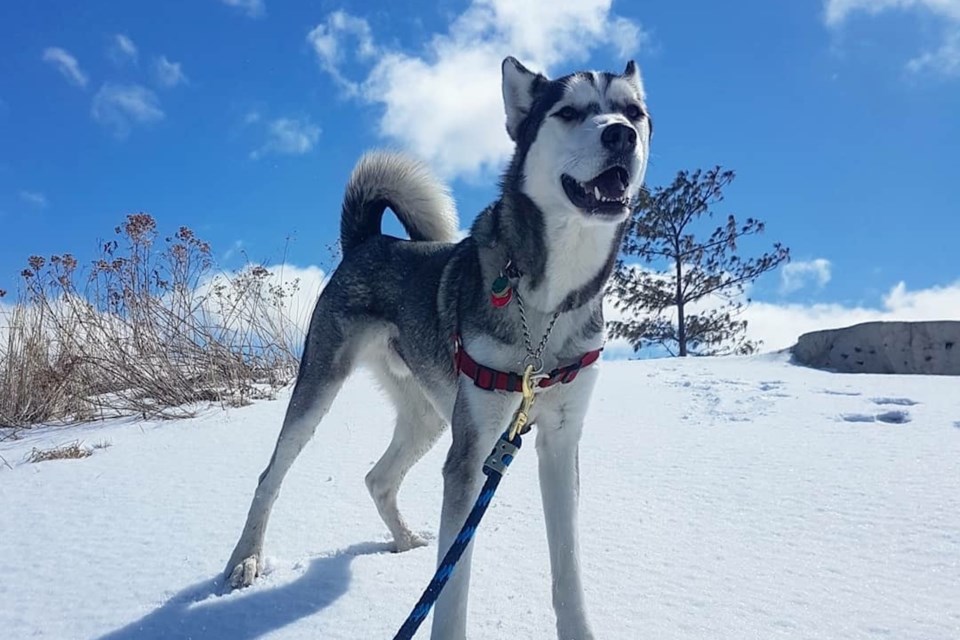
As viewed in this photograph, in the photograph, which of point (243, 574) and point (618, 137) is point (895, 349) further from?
point (243, 574)

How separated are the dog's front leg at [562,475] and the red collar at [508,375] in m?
0.05

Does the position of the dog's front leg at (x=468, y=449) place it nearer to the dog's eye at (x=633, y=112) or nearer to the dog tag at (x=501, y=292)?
the dog tag at (x=501, y=292)

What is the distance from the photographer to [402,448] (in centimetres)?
312

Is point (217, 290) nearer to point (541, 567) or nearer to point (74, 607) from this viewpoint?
point (74, 607)

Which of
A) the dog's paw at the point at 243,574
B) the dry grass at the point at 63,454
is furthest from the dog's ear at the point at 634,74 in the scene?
the dry grass at the point at 63,454

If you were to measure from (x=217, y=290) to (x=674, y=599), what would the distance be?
5682mm

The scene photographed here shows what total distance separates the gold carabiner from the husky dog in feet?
0.18

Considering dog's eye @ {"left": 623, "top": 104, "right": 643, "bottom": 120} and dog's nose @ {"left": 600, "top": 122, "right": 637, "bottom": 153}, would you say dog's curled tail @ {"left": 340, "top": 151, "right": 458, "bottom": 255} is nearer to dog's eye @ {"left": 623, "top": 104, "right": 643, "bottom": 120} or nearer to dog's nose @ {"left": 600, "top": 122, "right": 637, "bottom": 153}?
dog's eye @ {"left": 623, "top": 104, "right": 643, "bottom": 120}

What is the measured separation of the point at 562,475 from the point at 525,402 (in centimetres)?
33

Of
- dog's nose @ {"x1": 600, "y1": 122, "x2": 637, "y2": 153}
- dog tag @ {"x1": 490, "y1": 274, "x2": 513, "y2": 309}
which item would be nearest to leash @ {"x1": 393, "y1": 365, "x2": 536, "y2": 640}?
dog tag @ {"x1": 490, "y1": 274, "x2": 513, "y2": 309}

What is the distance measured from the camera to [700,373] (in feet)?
20.0

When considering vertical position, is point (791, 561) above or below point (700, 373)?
below

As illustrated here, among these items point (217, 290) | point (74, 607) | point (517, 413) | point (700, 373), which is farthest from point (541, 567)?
point (217, 290)

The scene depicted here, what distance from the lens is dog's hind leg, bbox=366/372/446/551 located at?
2867 mm
